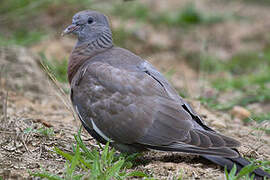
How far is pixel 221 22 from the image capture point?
9438 mm

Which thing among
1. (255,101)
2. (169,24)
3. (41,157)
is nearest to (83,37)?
(41,157)

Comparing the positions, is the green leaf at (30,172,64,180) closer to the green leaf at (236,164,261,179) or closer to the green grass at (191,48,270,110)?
the green leaf at (236,164,261,179)

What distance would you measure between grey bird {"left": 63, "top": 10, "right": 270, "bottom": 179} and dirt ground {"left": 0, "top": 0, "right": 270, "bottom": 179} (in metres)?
0.18

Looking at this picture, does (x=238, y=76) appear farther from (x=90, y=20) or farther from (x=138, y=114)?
(x=138, y=114)

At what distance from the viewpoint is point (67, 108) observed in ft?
13.6

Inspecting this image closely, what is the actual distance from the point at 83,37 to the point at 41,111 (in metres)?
1.21

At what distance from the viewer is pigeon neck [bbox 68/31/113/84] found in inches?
165

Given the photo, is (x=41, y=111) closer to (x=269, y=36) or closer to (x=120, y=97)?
(x=120, y=97)

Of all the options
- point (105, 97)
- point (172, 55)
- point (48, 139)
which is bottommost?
point (172, 55)

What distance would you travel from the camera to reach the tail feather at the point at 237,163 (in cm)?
309

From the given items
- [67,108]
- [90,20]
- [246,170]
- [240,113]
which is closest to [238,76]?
[240,113]

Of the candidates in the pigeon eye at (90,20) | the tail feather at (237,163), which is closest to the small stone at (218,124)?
the tail feather at (237,163)

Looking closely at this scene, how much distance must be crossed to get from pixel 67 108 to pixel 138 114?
3.12 feet

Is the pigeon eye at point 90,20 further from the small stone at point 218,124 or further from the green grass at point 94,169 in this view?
the small stone at point 218,124
